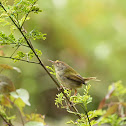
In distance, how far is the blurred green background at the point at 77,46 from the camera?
4320 mm

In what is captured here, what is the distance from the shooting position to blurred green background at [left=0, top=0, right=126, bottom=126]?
4.32 m

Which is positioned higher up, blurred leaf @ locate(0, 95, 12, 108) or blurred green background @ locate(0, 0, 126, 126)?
blurred green background @ locate(0, 0, 126, 126)

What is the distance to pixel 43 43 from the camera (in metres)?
4.99

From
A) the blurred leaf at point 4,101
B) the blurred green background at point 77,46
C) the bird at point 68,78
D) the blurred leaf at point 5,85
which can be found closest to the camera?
the blurred leaf at point 5,85

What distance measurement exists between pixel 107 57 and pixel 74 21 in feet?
3.66

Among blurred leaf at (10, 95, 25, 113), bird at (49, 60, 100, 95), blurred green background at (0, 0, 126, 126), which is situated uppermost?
blurred green background at (0, 0, 126, 126)

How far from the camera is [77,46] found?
5168 millimetres

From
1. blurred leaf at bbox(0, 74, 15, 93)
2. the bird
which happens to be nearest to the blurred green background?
the bird

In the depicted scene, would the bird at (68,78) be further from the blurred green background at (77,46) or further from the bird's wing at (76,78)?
the blurred green background at (77,46)

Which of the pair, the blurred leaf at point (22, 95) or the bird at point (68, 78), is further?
the bird at point (68, 78)

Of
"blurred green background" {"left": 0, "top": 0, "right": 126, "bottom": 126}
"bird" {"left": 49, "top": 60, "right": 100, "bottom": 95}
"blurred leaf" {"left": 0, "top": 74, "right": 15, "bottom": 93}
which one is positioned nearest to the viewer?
"blurred leaf" {"left": 0, "top": 74, "right": 15, "bottom": 93}

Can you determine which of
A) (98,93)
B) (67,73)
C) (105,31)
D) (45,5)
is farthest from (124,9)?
(67,73)

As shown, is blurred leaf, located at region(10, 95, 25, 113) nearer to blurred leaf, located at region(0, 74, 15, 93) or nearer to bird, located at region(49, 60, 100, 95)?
blurred leaf, located at region(0, 74, 15, 93)

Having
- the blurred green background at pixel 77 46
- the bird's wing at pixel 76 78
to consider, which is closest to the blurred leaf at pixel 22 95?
the bird's wing at pixel 76 78
